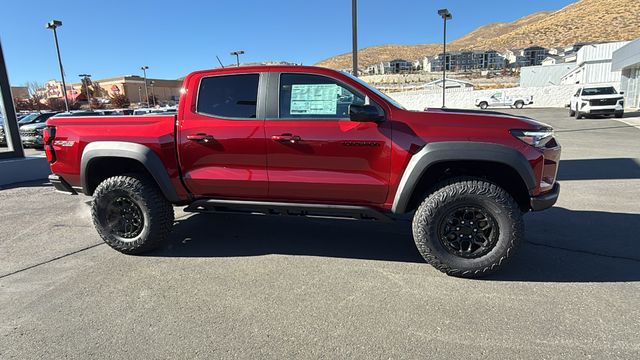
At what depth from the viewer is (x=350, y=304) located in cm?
318

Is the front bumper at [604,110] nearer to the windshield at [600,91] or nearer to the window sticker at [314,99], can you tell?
the windshield at [600,91]

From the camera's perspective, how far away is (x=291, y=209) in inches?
154

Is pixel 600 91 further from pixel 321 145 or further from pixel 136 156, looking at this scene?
pixel 136 156

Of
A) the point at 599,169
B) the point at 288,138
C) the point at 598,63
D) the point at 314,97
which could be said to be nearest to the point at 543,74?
the point at 598,63

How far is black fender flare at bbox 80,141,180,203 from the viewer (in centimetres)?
406

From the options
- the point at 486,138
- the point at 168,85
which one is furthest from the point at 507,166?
the point at 168,85

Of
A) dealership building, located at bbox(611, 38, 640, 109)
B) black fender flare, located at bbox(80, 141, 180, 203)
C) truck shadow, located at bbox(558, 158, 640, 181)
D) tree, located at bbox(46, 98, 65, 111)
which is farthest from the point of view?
tree, located at bbox(46, 98, 65, 111)

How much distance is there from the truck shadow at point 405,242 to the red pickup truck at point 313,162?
1.72ft

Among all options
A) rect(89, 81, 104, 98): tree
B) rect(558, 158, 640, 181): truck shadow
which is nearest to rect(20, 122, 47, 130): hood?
rect(558, 158, 640, 181): truck shadow

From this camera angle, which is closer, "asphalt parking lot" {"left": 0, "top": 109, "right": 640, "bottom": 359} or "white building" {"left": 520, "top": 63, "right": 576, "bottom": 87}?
"asphalt parking lot" {"left": 0, "top": 109, "right": 640, "bottom": 359}

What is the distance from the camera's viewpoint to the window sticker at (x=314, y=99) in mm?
3807

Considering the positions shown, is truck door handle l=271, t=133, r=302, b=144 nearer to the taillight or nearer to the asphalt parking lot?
the asphalt parking lot

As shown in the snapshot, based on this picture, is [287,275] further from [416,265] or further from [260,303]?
[416,265]

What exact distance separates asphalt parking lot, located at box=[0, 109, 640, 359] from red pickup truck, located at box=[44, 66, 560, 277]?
0.47 m
